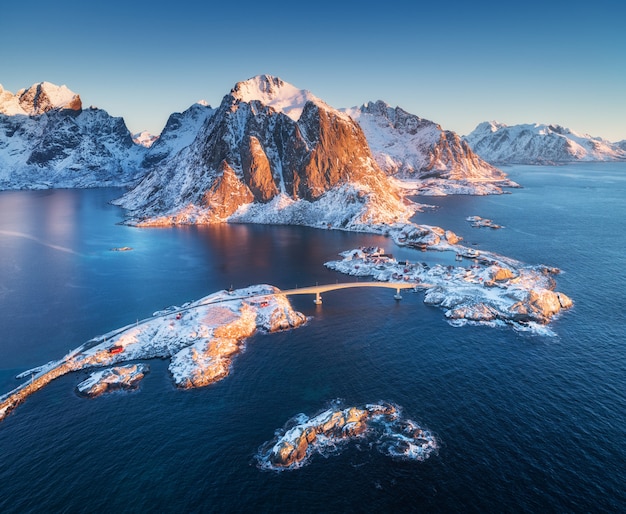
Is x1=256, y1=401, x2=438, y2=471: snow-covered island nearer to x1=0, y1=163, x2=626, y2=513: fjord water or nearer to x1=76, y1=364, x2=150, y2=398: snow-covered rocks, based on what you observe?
x1=0, y1=163, x2=626, y2=513: fjord water

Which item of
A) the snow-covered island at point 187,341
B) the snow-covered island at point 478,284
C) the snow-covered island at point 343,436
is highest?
the snow-covered island at point 478,284

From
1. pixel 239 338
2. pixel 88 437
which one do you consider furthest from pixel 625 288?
pixel 88 437

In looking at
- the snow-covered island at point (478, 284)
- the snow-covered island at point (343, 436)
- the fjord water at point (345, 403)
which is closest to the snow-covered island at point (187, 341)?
the fjord water at point (345, 403)

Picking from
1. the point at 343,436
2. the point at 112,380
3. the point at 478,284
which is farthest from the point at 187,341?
the point at 478,284

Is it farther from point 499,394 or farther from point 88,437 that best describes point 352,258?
point 88,437

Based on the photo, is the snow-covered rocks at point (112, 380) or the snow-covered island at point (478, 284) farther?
the snow-covered island at point (478, 284)

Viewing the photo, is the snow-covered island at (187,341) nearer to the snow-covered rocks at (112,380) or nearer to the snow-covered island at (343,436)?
the snow-covered rocks at (112,380)
